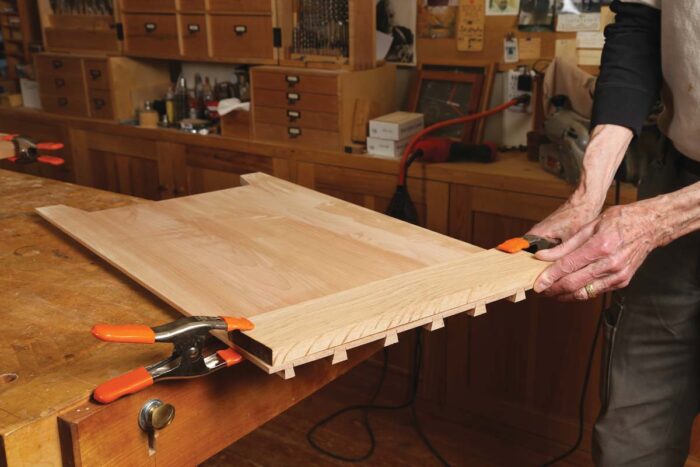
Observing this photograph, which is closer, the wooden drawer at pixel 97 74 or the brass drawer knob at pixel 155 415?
the brass drawer knob at pixel 155 415

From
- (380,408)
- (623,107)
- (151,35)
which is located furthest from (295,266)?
(151,35)

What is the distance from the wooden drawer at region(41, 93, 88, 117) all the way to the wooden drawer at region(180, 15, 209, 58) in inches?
25.3

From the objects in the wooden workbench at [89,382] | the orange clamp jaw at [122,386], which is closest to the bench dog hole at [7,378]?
the wooden workbench at [89,382]

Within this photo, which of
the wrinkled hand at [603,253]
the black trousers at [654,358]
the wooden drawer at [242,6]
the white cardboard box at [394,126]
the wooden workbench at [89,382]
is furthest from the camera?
the wooden drawer at [242,6]

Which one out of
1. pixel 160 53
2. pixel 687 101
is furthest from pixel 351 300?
pixel 160 53

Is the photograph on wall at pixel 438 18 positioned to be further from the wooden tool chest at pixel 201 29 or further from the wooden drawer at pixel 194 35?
the wooden drawer at pixel 194 35

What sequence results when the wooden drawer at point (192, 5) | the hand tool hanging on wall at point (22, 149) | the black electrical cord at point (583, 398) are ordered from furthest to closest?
the wooden drawer at point (192, 5) < the black electrical cord at point (583, 398) < the hand tool hanging on wall at point (22, 149)

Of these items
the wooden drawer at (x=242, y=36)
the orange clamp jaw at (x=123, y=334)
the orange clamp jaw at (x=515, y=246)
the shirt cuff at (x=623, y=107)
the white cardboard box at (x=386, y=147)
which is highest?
the wooden drawer at (x=242, y=36)

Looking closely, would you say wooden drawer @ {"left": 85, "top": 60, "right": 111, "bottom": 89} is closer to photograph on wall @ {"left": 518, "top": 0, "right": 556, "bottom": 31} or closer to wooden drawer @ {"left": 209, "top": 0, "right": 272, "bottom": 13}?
wooden drawer @ {"left": 209, "top": 0, "right": 272, "bottom": 13}

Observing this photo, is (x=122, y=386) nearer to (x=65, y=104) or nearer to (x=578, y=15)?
(x=578, y=15)

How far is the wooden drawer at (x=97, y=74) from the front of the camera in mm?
3084

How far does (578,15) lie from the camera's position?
228 cm

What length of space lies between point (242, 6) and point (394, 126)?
79cm

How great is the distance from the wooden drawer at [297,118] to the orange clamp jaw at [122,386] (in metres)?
1.80
